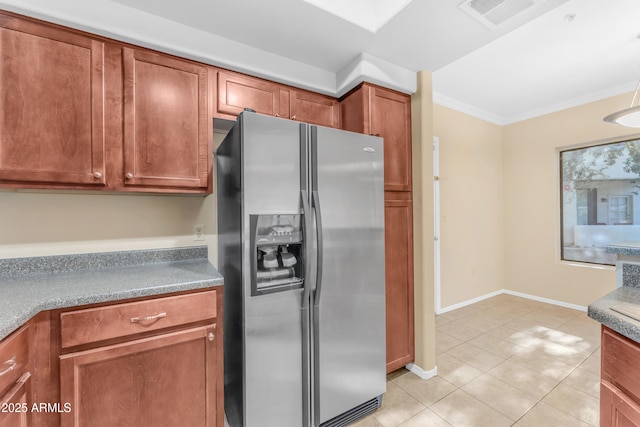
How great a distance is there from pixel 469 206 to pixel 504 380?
2293mm

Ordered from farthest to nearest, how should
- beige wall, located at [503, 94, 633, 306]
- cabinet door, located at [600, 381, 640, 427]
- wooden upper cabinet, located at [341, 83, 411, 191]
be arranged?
beige wall, located at [503, 94, 633, 306] < wooden upper cabinet, located at [341, 83, 411, 191] < cabinet door, located at [600, 381, 640, 427]

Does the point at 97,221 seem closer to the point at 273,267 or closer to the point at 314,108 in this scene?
the point at 273,267

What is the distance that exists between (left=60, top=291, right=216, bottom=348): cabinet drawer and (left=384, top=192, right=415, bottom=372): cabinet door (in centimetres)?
128

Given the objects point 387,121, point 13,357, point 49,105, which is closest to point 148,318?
point 13,357

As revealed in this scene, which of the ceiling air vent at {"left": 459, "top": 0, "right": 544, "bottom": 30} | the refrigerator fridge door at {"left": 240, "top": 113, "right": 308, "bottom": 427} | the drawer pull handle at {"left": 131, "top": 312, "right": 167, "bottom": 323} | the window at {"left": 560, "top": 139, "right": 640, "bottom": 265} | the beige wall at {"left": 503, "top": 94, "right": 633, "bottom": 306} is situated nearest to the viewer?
the drawer pull handle at {"left": 131, "top": 312, "right": 167, "bottom": 323}

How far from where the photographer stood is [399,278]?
2133mm

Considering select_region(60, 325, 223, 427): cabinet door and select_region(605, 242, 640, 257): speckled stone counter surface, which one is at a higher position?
select_region(605, 242, 640, 257): speckled stone counter surface

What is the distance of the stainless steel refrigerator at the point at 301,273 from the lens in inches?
54.7

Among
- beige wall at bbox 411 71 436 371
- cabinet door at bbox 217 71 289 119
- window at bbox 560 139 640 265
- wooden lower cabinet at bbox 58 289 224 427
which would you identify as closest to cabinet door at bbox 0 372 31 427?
wooden lower cabinet at bbox 58 289 224 427

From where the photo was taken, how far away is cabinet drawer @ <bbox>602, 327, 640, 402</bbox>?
2.81 feet

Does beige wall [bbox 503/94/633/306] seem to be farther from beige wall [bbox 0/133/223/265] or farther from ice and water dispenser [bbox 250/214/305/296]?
beige wall [bbox 0/133/223/265]

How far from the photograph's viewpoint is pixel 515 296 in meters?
4.16

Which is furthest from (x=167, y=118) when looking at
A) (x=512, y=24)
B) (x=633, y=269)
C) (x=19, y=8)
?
(x=633, y=269)

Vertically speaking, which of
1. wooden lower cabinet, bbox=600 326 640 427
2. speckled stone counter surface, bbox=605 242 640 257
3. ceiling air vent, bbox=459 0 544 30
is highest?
ceiling air vent, bbox=459 0 544 30
